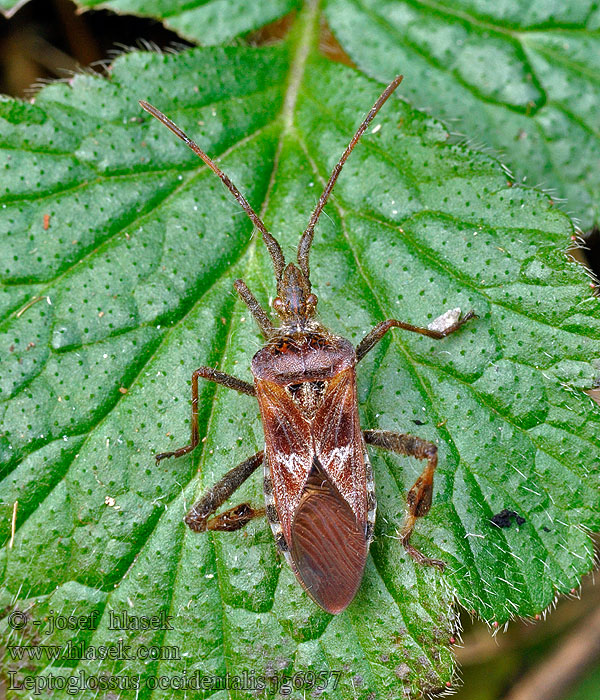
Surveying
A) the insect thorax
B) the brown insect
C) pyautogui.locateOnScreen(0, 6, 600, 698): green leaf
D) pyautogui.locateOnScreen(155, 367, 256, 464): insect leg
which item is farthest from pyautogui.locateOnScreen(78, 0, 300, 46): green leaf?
pyautogui.locateOnScreen(155, 367, 256, 464): insect leg

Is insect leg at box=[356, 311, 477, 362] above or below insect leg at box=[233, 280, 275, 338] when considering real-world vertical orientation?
below

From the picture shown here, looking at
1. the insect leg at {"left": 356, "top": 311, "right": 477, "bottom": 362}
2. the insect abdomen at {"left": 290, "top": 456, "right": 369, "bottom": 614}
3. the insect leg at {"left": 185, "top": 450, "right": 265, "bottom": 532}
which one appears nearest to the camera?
the insect abdomen at {"left": 290, "top": 456, "right": 369, "bottom": 614}

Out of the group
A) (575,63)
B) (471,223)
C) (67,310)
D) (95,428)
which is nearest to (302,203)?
(471,223)

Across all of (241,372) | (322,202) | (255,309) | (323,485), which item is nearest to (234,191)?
(322,202)

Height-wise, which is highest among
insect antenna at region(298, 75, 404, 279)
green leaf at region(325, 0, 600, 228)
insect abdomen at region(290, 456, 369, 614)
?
green leaf at region(325, 0, 600, 228)

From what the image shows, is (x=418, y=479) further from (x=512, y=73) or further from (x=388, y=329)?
(x=512, y=73)

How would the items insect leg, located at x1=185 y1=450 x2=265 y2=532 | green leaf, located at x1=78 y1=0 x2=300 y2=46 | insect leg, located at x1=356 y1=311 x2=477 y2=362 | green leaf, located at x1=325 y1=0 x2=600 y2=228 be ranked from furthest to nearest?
green leaf, located at x1=325 y1=0 x2=600 y2=228, green leaf, located at x1=78 y1=0 x2=300 y2=46, insect leg, located at x1=356 y1=311 x2=477 y2=362, insect leg, located at x1=185 y1=450 x2=265 y2=532

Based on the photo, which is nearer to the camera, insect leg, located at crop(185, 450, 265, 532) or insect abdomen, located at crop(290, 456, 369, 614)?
insect abdomen, located at crop(290, 456, 369, 614)

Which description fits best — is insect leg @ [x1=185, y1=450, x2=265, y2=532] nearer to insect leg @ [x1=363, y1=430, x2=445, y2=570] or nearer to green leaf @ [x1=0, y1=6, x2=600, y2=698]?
green leaf @ [x1=0, y1=6, x2=600, y2=698]
